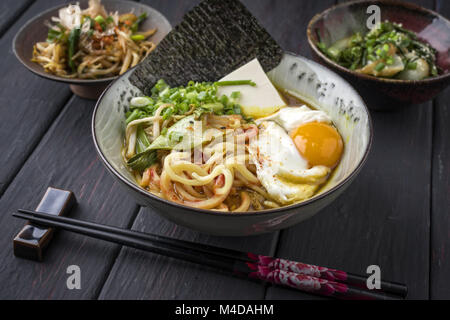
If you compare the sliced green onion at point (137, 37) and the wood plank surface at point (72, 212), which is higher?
the sliced green onion at point (137, 37)

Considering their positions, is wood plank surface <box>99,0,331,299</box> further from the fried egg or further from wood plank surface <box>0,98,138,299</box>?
the fried egg

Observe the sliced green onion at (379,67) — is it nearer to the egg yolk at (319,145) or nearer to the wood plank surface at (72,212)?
the egg yolk at (319,145)

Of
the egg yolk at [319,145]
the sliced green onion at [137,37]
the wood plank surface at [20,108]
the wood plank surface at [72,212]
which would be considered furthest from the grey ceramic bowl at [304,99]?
the sliced green onion at [137,37]

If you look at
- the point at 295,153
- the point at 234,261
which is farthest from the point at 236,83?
the point at 234,261

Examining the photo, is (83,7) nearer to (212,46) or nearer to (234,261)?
(212,46)

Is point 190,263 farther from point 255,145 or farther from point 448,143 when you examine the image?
point 448,143
